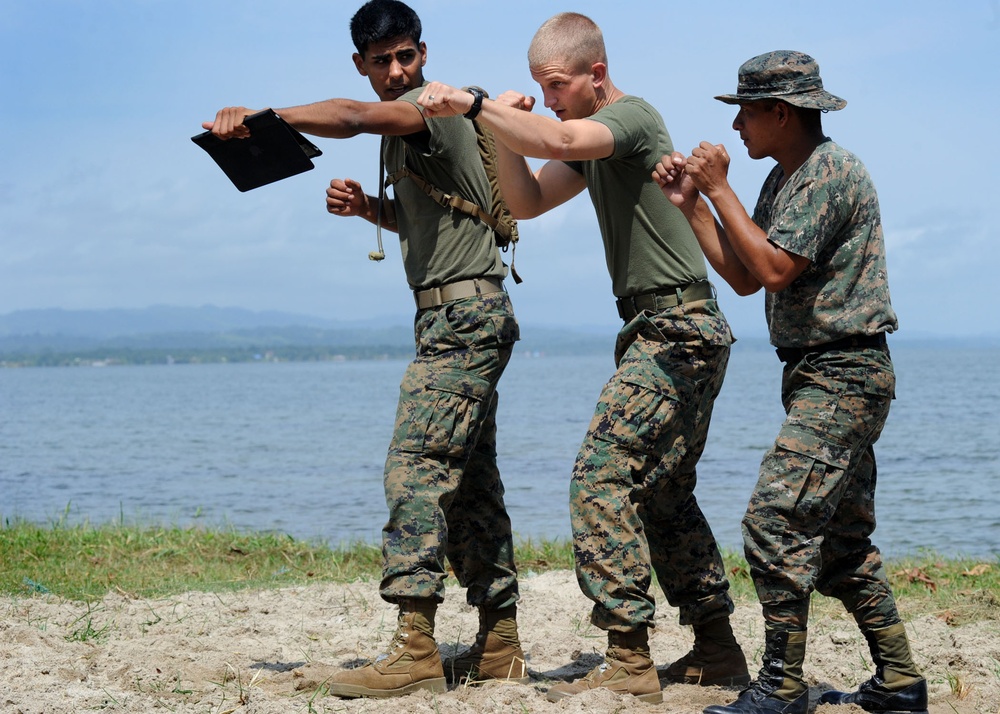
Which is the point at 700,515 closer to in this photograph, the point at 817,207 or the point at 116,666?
the point at 817,207

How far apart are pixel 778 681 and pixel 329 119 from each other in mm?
2663

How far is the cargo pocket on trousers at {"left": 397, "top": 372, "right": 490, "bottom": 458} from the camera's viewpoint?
181 inches

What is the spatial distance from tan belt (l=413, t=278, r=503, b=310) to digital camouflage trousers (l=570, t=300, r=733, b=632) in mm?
625

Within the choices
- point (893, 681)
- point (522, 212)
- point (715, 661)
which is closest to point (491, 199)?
point (522, 212)

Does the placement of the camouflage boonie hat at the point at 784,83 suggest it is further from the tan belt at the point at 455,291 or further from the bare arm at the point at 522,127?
the tan belt at the point at 455,291

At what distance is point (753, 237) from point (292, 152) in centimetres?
176

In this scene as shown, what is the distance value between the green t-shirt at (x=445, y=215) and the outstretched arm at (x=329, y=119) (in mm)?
299

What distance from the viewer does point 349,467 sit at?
22328 mm

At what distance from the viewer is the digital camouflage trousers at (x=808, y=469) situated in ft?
13.4

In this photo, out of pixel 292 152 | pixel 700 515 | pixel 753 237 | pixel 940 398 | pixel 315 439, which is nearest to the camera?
pixel 753 237

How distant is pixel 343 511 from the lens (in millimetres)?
14867

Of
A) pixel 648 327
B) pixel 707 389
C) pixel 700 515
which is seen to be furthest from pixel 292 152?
pixel 700 515

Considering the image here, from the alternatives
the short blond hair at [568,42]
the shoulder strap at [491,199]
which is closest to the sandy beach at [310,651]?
the shoulder strap at [491,199]

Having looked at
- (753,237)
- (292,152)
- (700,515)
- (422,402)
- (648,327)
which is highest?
(292,152)
